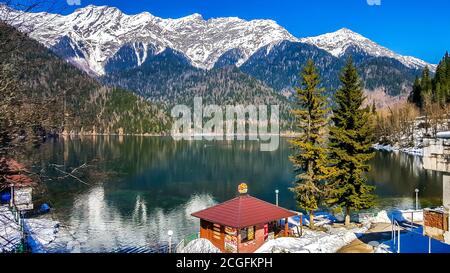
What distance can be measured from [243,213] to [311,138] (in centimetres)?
1061

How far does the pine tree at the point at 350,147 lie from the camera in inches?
1411

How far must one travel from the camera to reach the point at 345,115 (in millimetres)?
36531

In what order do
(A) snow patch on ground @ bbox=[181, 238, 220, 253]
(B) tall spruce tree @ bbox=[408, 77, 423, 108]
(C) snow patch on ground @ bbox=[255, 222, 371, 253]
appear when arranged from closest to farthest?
1. (C) snow patch on ground @ bbox=[255, 222, 371, 253]
2. (A) snow patch on ground @ bbox=[181, 238, 220, 253]
3. (B) tall spruce tree @ bbox=[408, 77, 423, 108]

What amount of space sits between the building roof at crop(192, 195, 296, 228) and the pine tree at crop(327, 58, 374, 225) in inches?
297

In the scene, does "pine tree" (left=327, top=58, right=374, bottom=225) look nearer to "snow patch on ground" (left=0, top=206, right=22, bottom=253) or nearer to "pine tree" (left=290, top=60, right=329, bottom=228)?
"pine tree" (left=290, top=60, right=329, bottom=228)

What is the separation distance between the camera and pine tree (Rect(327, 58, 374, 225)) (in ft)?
118

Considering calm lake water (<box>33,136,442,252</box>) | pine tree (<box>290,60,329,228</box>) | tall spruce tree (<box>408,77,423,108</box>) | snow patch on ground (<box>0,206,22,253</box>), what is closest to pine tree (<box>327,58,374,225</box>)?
pine tree (<box>290,60,329,228</box>)

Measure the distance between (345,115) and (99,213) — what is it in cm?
2967

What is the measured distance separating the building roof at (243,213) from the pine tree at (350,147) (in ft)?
24.8

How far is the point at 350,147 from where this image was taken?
36719mm

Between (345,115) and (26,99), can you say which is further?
(345,115)

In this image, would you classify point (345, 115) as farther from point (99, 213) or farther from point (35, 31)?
point (35, 31)

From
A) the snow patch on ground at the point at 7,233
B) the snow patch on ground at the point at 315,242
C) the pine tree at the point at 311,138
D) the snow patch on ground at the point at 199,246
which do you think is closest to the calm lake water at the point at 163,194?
the snow patch on ground at the point at 7,233
